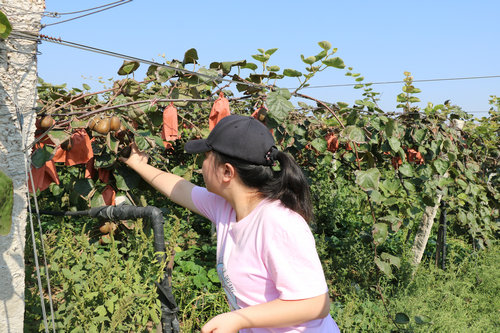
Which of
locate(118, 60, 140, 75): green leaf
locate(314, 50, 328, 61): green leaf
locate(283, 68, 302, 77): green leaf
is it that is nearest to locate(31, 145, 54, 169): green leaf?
locate(118, 60, 140, 75): green leaf

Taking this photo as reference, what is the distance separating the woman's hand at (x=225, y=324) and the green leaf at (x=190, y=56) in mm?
1180

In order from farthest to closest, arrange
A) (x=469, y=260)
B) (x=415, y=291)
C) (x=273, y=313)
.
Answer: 1. (x=469, y=260)
2. (x=415, y=291)
3. (x=273, y=313)

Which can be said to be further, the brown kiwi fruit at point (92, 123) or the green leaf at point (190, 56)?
the green leaf at point (190, 56)

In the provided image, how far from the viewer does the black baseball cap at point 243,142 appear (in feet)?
4.07

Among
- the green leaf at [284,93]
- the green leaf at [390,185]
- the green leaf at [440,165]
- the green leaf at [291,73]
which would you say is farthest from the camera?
the green leaf at [440,165]

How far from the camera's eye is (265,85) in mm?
1996

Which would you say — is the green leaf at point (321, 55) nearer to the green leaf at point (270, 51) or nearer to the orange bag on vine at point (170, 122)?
the green leaf at point (270, 51)

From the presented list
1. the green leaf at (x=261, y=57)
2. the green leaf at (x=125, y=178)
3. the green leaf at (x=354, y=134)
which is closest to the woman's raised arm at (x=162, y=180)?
A: the green leaf at (x=125, y=178)

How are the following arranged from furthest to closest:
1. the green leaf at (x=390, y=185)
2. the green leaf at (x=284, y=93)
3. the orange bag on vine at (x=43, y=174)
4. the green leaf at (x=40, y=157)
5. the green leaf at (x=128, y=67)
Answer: the green leaf at (x=390, y=185)
the green leaf at (x=284, y=93)
the green leaf at (x=128, y=67)
the orange bag on vine at (x=43, y=174)
the green leaf at (x=40, y=157)

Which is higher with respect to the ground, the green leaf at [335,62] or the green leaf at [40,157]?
the green leaf at [335,62]

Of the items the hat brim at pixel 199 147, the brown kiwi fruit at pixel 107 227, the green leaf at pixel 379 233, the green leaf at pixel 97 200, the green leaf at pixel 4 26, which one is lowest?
the green leaf at pixel 379 233

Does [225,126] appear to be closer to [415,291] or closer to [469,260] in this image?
[415,291]

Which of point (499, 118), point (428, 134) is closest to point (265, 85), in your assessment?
point (428, 134)

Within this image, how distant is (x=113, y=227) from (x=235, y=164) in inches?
39.0
